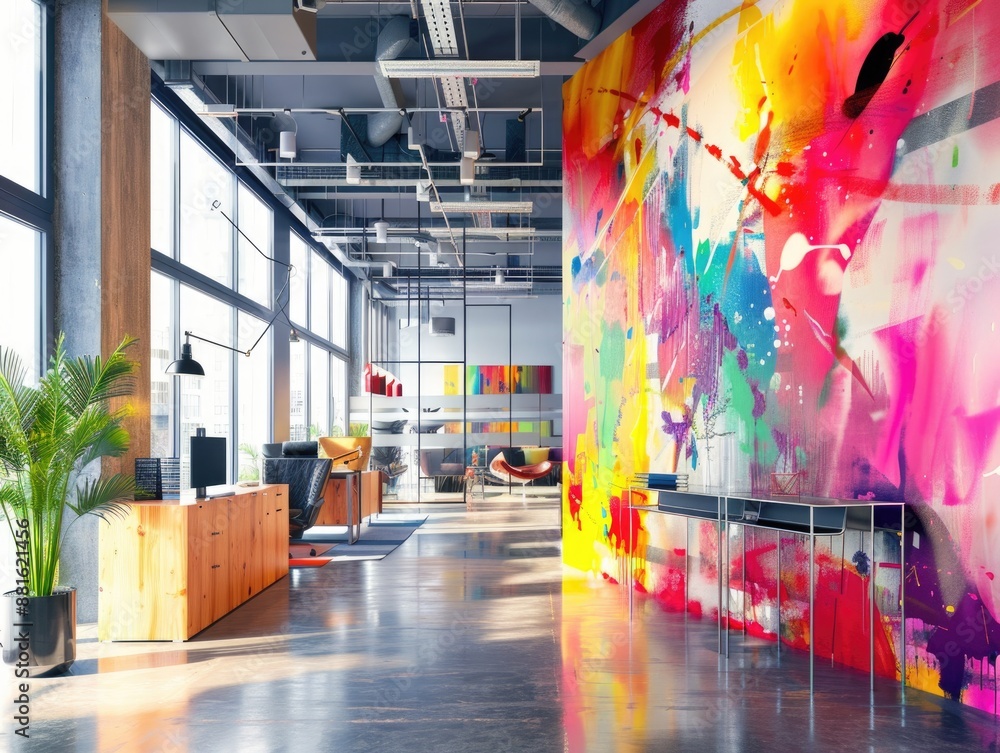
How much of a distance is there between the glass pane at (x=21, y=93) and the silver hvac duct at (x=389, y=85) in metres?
2.32

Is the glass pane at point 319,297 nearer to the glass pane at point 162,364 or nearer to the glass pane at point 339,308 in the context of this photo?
the glass pane at point 339,308

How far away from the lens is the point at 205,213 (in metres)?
8.50

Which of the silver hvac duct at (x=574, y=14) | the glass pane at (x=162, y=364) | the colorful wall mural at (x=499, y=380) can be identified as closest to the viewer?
the silver hvac duct at (x=574, y=14)

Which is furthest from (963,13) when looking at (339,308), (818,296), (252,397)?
(339,308)

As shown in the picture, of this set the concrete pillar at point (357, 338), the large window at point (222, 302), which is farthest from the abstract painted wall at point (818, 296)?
the concrete pillar at point (357, 338)

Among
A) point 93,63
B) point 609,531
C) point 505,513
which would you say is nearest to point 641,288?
point 609,531

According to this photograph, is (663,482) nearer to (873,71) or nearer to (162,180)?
(873,71)

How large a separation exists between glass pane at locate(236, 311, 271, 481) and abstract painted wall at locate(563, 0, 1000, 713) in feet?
15.5

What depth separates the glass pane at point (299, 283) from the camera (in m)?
12.0

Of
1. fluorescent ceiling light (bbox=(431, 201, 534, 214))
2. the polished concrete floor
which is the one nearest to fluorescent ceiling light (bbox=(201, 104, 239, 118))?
fluorescent ceiling light (bbox=(431, 201, 534, 214))

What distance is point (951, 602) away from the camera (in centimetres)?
369

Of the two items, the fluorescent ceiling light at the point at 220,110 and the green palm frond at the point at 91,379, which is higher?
the fluorescent ceiling light at the point at 220,110

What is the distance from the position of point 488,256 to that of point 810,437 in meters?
11.8

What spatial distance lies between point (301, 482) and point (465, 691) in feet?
15.3
